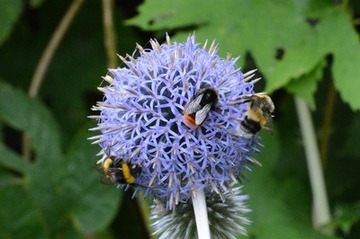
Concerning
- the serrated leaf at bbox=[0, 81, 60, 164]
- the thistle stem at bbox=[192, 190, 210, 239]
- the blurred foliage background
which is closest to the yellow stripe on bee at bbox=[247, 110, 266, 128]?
the thistle stem at bbox=[192, 190, 210, 239]

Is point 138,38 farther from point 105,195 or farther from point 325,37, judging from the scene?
point 325,37

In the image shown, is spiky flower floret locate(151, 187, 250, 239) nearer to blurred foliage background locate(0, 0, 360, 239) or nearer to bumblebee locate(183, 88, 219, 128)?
bumblebee locate(183, 88, 219, 128)

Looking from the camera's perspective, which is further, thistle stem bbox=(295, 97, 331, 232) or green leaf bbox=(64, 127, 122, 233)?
green leaf bbox=(64, 127, 122, 233)

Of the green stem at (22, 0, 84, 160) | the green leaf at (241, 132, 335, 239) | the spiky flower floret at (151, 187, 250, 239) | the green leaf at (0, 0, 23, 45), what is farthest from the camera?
the green stem at (22, 0, 84, 160)

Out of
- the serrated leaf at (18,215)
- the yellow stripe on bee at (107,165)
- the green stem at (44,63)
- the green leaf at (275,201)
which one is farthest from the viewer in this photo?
the green stem at (44,63)

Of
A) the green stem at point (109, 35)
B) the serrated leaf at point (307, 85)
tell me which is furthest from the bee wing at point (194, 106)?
the green stem at point (109, 35)

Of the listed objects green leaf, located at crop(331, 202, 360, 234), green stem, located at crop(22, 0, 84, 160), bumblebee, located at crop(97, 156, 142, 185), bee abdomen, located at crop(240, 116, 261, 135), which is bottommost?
green leaf, located at crop(331, 202, 360, 234)

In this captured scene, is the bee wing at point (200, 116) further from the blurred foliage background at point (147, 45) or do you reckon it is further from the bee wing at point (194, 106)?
the blurred foliage background at point (147, 45)
